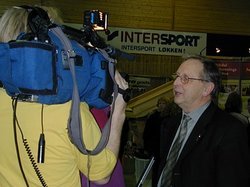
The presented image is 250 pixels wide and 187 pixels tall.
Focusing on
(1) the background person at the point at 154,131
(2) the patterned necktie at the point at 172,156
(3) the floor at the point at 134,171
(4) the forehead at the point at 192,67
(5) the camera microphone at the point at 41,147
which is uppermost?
(4) the forehead at the point at 192,67

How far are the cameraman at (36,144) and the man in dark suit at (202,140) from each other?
35.7 inches

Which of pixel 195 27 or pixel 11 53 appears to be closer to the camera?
pixel 11 53

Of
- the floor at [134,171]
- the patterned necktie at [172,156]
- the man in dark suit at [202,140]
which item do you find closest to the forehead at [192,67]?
the man in dark suit at [202,140]

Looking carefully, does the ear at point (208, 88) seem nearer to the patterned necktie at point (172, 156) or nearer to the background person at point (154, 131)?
the patterned necktie at point (172, 156)

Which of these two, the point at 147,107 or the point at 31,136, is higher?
the point at 31,136

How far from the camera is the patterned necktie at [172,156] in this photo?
2529 millimetres

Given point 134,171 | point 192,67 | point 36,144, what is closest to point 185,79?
point 192,67

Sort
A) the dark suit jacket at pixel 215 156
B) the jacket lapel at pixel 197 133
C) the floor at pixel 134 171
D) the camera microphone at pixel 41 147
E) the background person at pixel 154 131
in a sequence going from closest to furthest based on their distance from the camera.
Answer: the camera microphone at pixel 41 147
the dark suit jacket at pixel 215 156
the jacket lapel at pixel 197 133
the background person at pixel 154 131
the floor at pixel 134 171

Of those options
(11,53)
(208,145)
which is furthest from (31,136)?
(208,145)

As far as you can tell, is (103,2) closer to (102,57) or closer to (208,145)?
(208,145)

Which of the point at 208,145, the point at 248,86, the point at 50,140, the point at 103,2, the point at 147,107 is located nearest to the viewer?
the point at 50,140

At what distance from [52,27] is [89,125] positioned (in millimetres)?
348

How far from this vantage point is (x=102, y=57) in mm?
1491

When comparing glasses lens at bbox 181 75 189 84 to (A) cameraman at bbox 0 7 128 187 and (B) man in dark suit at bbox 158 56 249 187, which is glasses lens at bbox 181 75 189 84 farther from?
(A) cameraman at bbox 0 7 128 187
